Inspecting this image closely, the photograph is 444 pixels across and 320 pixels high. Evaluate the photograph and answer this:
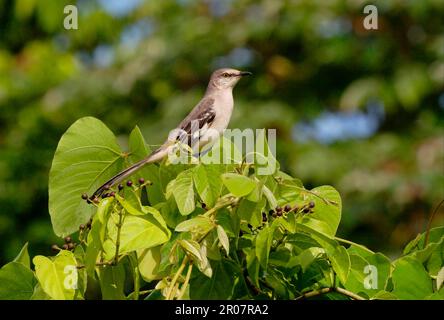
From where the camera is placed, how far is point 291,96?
35.4 ft

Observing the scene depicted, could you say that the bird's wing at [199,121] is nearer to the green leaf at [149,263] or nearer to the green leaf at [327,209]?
the green leaf at [327,209]

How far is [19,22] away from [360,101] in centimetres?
757

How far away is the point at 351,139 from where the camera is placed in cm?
1002

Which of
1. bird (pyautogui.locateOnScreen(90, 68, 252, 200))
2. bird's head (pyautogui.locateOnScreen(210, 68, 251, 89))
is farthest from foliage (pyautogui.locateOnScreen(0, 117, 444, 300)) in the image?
bird's head (pyautogui.locateOnScreen(210, 68, 251, 89))

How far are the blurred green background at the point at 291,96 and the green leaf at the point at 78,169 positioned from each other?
22.2 ft

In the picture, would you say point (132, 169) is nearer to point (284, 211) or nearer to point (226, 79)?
point (284, 211)

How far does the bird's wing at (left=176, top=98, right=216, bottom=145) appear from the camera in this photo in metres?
4.03

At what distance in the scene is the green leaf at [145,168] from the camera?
7.89ft

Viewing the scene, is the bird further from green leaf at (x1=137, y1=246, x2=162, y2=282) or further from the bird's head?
green leaf at (x1=137, y1=246, x2=162, y2=282)

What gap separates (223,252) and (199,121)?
7.54 feet

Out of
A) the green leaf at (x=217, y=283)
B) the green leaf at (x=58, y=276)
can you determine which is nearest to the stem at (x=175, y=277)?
the green leaf at (x=217, y=283)

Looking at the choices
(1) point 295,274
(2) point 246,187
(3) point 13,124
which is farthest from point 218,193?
(3) point 13,124

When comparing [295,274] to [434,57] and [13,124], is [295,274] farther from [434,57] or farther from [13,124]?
[13,124]

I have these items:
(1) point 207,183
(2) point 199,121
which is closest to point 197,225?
(1) point 207,183
